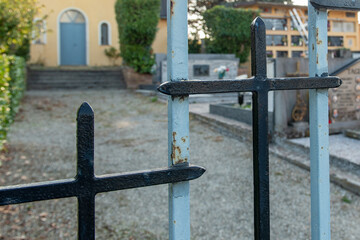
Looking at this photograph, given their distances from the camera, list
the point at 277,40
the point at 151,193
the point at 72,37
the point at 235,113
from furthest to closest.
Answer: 1. the point at 72,37
2. the point at 277,40
3. the point at 235,113
4. the point at 151,193

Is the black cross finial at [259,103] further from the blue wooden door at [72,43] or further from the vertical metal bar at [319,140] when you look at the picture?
the blue wooden door at [72,43]

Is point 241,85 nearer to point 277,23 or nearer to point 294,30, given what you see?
point 294,30

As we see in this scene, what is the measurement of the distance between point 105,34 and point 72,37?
1809 mm

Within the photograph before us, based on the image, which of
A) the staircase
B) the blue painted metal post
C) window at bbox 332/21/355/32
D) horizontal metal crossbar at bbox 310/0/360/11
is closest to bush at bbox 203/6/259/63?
the staircase

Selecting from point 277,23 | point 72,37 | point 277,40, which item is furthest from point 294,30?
point 72,37

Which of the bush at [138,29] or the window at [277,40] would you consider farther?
the bush at [138,29]

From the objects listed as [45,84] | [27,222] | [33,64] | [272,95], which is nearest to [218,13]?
[45,84]

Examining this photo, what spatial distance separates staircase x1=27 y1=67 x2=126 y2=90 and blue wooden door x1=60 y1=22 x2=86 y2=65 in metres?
2.17

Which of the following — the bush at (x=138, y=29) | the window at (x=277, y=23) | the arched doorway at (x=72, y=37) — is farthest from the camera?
the arched doorway at (x=72, y=37)

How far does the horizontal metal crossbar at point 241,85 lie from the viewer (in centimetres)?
97

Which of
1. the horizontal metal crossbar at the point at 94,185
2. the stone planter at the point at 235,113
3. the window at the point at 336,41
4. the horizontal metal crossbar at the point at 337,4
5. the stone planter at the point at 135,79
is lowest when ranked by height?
the horizontal metal crossbar at the point at 94,185

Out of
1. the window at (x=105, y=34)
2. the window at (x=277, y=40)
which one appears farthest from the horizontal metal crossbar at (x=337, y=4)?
the window at (x=105, y=34)

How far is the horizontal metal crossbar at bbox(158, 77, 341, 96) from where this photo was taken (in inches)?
38.4

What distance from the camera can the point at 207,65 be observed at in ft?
42.4
